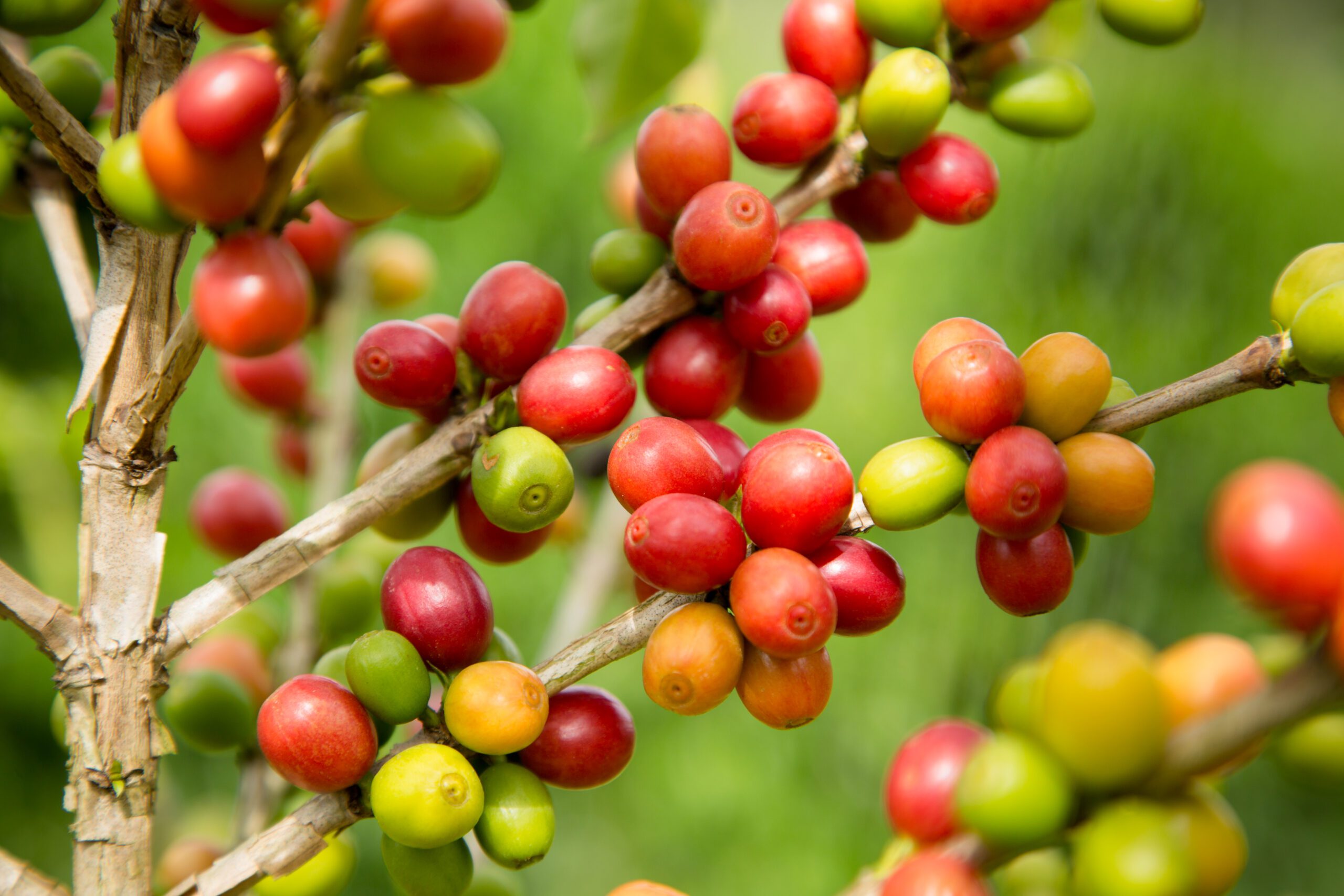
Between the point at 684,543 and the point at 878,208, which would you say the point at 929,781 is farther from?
the point at 878,208

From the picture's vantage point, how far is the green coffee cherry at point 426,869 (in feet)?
1.29

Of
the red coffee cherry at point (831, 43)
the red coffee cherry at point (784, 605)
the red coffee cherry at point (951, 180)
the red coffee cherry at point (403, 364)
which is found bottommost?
the red coffee cherry at point (784, 605)

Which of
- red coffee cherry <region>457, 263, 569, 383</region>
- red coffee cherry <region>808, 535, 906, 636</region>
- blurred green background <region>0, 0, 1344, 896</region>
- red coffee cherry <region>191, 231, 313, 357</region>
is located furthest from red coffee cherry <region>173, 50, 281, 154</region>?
blurred green background <region>0, 0, 1344, 896</region>

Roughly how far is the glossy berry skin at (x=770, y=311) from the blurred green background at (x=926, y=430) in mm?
702

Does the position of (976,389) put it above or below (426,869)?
above

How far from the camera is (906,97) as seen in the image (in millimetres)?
434

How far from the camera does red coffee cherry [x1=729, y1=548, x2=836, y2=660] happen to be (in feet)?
1.10

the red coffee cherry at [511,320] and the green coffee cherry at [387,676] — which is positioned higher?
the red coffee cherry at [511,320]

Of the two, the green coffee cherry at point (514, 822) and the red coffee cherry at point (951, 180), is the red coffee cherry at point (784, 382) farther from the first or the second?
the green coffee cherry at point (514, 822)

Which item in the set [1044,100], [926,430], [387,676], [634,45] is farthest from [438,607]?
[926,430]

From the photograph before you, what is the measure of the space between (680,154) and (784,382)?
129 millimetres

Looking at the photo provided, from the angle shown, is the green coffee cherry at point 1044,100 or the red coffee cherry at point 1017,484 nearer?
the red coffee cherry at point 1017,484

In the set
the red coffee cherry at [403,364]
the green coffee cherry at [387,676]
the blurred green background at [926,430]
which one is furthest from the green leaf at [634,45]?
the blurred green background at [926,430]

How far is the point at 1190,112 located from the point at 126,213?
1.28 m
